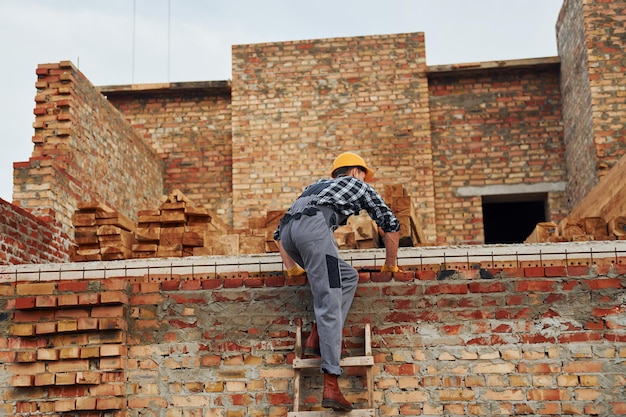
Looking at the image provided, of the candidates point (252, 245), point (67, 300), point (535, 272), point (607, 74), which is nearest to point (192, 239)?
point (252, 245)

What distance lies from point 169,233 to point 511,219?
975cm

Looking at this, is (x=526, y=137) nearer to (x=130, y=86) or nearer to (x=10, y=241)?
(x=130, y=86)

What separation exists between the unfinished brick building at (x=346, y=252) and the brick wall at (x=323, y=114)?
0.03m

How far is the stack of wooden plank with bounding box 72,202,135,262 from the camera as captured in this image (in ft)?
21.7

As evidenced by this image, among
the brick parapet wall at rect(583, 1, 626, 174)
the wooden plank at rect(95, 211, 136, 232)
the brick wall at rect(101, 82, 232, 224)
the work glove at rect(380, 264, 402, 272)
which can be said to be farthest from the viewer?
the brick wall at rect(101, 82, 232, 224)

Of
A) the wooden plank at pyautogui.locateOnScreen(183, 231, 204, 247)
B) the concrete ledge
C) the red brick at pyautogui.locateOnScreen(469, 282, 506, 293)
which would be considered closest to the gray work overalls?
the concrete ledge

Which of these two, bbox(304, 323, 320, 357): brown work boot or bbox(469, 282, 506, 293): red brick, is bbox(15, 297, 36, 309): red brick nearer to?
bbox(304, 323, 320, 357): brown work boot

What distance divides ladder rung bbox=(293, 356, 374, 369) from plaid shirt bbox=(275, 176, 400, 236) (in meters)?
0.87

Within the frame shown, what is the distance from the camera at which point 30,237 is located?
780 centimetres

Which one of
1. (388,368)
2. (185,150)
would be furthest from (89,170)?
(388,368)

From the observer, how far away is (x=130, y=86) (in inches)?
498

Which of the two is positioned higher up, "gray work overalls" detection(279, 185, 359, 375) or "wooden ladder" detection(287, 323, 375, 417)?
"gray work overalls" detection(279, 185, 359, 375)

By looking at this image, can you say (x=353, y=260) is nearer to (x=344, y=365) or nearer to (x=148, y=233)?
(x=344, y=365)

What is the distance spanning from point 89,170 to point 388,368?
5.47m
